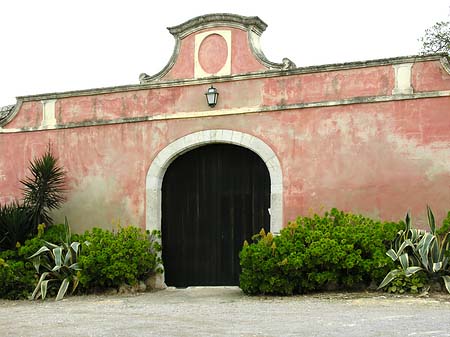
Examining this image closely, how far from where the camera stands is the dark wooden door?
12.5 meters

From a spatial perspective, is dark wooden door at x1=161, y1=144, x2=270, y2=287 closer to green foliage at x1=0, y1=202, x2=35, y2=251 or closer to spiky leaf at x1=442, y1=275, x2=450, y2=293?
green foliage at x1=0, y1=202, x2=35, y2=251

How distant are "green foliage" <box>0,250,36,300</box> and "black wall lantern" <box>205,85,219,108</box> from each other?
411 cm

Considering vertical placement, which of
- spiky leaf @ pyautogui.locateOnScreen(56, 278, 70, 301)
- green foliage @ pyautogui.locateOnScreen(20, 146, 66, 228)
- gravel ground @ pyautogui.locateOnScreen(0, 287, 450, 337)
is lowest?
gravel ground @ pyautogui.locateOnScreen(0, 287, 450, 337)

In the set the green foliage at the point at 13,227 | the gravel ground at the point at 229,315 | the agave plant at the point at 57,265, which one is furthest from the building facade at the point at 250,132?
the gravel ground at the point at 229,315

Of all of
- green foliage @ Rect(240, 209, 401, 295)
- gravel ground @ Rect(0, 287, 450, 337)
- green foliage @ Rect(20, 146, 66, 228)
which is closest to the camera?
gravel ground @ Rect(0, 287, 450, 337)

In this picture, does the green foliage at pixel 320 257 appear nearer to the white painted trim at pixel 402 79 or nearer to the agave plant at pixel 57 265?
the white painted trim at pixel 402 79

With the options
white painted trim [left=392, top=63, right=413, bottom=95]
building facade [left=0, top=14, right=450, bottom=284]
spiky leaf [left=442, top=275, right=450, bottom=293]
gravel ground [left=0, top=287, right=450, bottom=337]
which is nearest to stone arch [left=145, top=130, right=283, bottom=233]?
building facade [left=0, top=14, right=450, bottom=284]

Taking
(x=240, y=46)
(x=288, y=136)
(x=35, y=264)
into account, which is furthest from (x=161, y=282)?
(x=240, y=46)

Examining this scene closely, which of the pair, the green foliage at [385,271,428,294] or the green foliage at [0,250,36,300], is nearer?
the green foliage at [385,271,428,294]

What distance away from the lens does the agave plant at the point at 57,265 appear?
11883 millimetres

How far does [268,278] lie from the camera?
1067cm

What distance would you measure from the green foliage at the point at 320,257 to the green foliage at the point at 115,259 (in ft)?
6.48

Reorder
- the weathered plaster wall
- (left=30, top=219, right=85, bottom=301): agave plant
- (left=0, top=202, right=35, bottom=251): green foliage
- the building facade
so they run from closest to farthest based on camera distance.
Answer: the weathered plaster wall
the building facade
(left=30, top=219, right=85, bottom=301): agave plant
(left=0, top=202, right=35, bottom=251): green foliage

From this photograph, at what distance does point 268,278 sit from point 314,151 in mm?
2420
